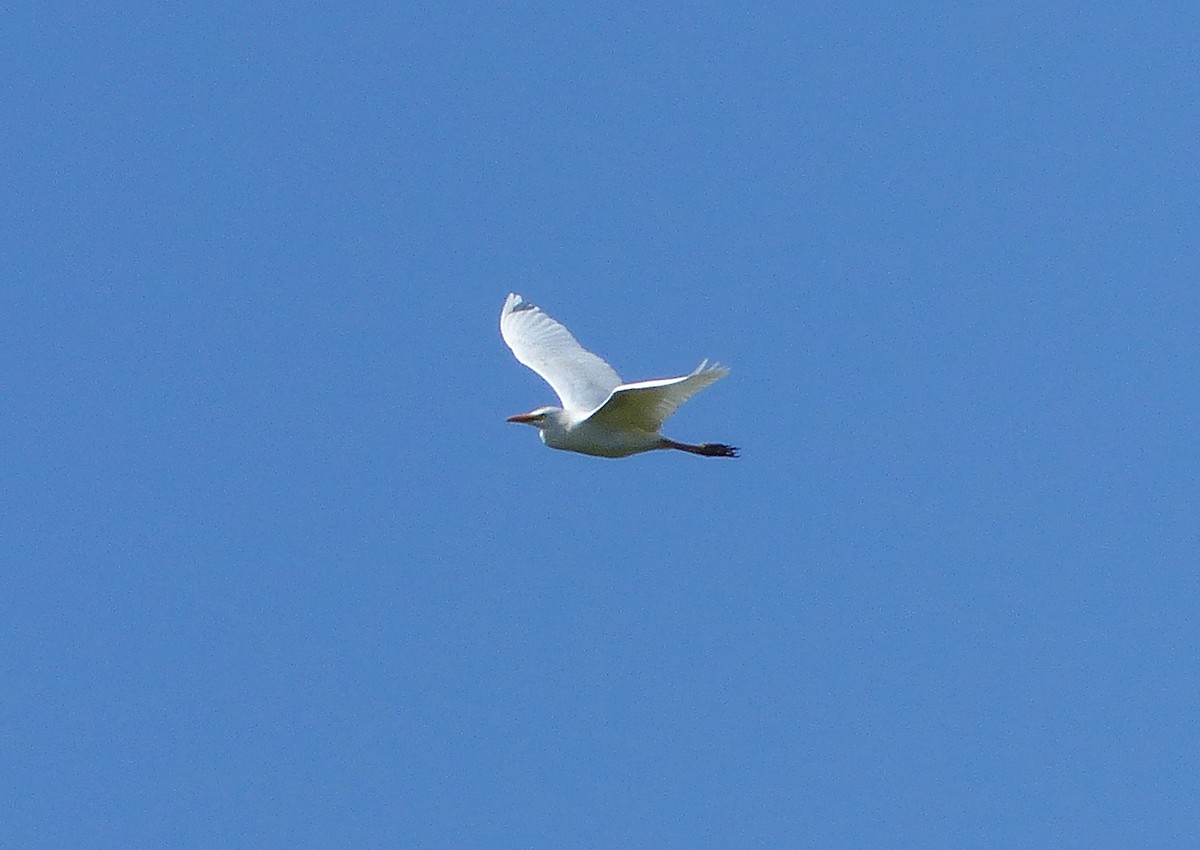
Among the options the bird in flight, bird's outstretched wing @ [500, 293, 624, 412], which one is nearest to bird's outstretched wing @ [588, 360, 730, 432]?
the bird in flight

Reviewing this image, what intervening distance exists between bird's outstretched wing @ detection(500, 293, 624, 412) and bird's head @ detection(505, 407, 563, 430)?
54 cm

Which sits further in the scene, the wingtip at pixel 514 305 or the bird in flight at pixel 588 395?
the wingtip at pixel 514 305

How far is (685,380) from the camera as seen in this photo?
51.0 feet

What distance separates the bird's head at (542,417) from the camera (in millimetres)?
19398

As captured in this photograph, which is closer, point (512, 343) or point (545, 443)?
point (545, 443)

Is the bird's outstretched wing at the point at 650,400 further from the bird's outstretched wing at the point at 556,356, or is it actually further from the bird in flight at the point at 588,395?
the bird's outstretched wing at the point at 556,356

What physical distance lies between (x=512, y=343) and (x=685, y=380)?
6766 mm

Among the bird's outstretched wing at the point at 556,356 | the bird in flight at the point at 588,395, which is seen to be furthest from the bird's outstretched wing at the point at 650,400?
the bird's outstretched wing at the point at 556,356

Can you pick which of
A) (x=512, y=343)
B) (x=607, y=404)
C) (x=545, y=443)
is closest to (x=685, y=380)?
(x=607, y=404)

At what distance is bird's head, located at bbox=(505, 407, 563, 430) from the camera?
1940 centimetres

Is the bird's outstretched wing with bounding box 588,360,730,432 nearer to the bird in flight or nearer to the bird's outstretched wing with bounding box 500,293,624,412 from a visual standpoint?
the bird in flight

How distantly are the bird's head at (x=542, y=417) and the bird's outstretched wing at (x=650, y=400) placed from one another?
110 cm

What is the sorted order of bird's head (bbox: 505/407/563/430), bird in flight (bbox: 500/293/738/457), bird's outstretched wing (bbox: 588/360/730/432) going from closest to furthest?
bird's outstretched wing (bbox: 588/360/730/432), bird in flight (bbox: 500/293/738/457), bird's head (bbox: 505/407/563/430)

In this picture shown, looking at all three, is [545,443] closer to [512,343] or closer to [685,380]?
[512,343]
